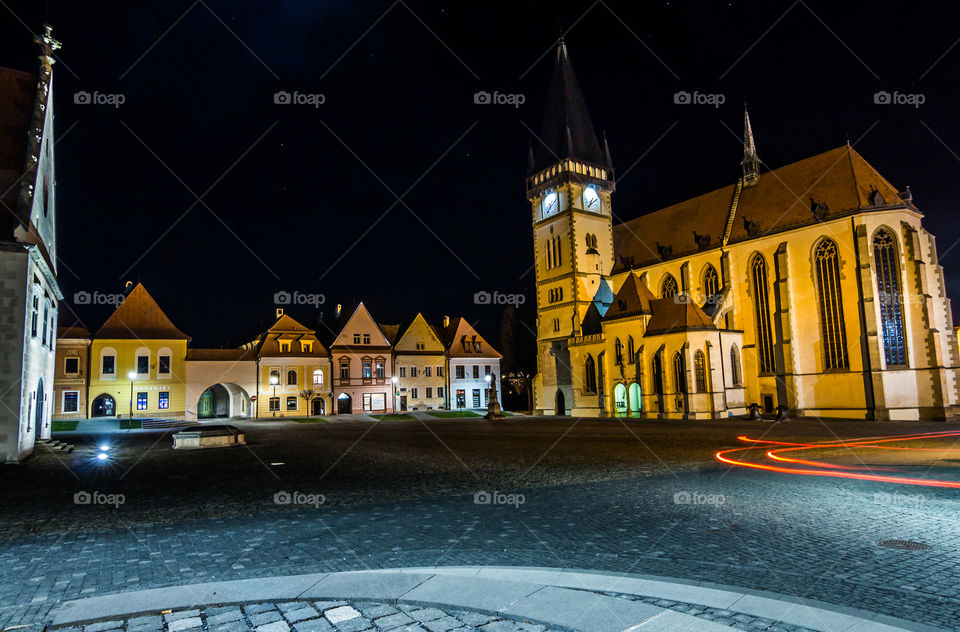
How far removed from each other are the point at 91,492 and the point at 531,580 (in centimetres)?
1028

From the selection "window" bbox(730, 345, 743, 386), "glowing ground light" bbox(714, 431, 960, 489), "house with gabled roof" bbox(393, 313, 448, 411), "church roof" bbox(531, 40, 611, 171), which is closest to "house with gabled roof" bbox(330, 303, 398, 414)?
"house with gabled roof" bbox(393, 313, 448, 411)

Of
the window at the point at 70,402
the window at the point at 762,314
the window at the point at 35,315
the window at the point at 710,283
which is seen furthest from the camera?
the window at the point at 710,283

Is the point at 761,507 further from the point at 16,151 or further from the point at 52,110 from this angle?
the point at 52,110

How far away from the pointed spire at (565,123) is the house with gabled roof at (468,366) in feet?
63.7

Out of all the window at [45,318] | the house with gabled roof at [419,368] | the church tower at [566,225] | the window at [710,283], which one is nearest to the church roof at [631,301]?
the window at [710,283]

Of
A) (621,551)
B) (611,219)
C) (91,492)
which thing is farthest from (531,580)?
(611,219)

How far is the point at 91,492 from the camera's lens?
11422mm

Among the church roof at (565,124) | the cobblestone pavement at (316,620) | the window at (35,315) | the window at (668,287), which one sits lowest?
the cobblestone pavement at (316,620)

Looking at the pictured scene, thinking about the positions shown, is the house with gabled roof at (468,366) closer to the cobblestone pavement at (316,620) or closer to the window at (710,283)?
the window at (710,283)

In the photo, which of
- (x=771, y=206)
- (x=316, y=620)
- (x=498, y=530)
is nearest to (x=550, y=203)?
(x=771, y=206)

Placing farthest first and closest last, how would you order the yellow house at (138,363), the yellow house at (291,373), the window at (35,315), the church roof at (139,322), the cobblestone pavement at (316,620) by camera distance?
the yellow house at (291,373)
the church roof at (139,322)
the yellow house at (138,363)
the window at (35,315)
the cobblestone pavement at (316,620)

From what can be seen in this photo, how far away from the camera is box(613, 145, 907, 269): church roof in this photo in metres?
38.7

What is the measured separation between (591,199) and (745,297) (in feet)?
59.1

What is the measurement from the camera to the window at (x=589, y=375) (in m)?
49.5
